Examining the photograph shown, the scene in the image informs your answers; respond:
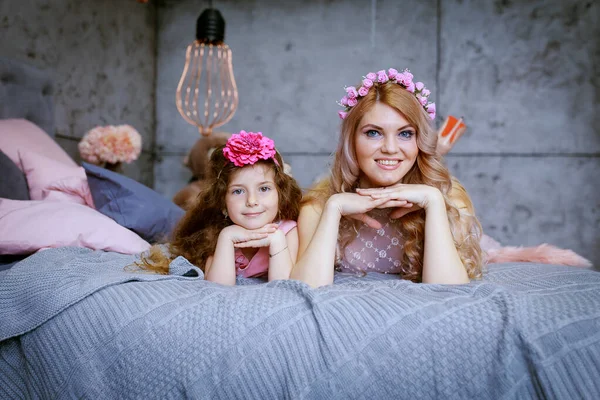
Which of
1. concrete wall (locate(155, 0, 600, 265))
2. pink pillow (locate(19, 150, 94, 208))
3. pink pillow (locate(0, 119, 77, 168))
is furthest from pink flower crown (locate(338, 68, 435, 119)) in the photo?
concrete wall (locate(155, 0, 600, 265))

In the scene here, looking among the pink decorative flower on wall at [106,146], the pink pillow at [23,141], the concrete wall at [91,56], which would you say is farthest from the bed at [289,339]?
the concrete wall at [91,56]

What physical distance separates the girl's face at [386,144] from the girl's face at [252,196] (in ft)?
1.00

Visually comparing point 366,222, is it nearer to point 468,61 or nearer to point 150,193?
point 150,193

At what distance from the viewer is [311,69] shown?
4387 millimetres

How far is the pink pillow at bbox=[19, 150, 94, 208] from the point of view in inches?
79.6

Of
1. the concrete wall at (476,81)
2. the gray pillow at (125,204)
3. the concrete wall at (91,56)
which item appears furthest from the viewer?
the concrete wall at (476,81)

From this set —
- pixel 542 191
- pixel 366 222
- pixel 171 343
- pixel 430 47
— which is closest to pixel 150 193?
pixel 366 222

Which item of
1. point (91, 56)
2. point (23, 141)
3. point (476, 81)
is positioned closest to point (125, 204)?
point (23, 141)

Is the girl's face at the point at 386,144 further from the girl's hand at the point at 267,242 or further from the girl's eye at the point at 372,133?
the girl's hand at the point at 267,242

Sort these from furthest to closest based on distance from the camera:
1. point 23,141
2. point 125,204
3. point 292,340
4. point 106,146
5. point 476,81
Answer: point 476,81
point 106,146
point 23,141
point 125,204
point 292,340

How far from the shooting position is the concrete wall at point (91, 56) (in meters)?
2.87

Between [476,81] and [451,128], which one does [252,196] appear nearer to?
[451,128]

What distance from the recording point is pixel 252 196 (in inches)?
60.6

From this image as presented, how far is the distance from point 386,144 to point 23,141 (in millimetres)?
1605
